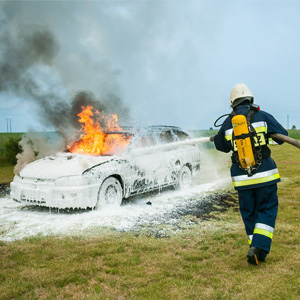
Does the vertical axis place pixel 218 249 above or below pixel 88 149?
below

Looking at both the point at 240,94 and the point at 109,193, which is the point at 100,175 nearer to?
the point at 109,193

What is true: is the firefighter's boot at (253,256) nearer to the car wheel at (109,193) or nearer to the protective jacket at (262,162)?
the protective jacket at (262,162)

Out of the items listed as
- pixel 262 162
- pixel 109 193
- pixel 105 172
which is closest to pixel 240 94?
pixel 262 162

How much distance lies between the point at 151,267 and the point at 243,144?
1.74 meters

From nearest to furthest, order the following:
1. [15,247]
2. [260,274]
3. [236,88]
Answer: [260,274] → [236,88] → [15,247]

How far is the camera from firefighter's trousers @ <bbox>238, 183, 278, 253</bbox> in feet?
12.0

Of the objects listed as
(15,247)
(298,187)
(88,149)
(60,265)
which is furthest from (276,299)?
(298,187)

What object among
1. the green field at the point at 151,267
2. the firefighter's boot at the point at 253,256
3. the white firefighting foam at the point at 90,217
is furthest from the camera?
the white firefighting foam at the point at 90,217

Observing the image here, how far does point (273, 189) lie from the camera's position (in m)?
3.84

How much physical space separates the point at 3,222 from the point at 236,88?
4.62 meters

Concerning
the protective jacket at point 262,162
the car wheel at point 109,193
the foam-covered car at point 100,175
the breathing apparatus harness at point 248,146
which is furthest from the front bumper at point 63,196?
the breathing apparatus harness at point 248,146

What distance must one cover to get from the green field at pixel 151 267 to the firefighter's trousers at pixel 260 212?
296 mm

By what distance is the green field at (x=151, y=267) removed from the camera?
3129 millimetres

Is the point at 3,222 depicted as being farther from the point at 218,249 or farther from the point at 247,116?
the point at 247,116
